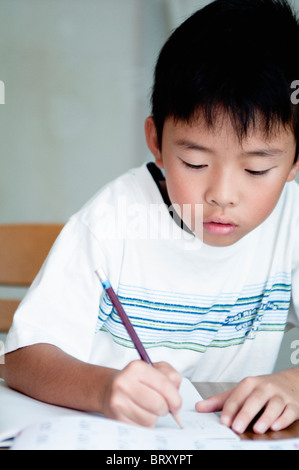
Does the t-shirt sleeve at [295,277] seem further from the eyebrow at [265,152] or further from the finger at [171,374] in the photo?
the finger at [171,374]

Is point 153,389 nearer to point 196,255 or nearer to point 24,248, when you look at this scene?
point 196,255

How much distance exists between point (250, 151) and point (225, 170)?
0.04 metres

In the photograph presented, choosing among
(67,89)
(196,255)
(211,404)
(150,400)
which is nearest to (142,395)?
(150,400)

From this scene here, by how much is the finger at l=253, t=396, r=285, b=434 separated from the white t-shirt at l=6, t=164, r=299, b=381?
0.23 metres

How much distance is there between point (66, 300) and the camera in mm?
727

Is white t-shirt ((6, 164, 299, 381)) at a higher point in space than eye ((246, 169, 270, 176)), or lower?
lower

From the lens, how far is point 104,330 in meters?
0.85

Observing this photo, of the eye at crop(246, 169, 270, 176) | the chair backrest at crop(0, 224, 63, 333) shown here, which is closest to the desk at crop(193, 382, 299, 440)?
the eye at crop(246, 169, 270, 176)

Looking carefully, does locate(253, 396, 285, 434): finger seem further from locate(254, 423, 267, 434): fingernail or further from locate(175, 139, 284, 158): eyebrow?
locate(175, 139, 284, 158): eyebrow

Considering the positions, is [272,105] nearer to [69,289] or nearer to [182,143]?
[182,143]

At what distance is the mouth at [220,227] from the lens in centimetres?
73

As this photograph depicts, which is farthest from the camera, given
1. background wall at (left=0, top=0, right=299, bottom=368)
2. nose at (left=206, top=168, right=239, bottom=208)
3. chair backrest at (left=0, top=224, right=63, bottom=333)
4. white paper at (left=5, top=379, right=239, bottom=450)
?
background wall at (left=0, top=0, right=299, bottom=368)

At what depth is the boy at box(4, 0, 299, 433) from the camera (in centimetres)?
61
